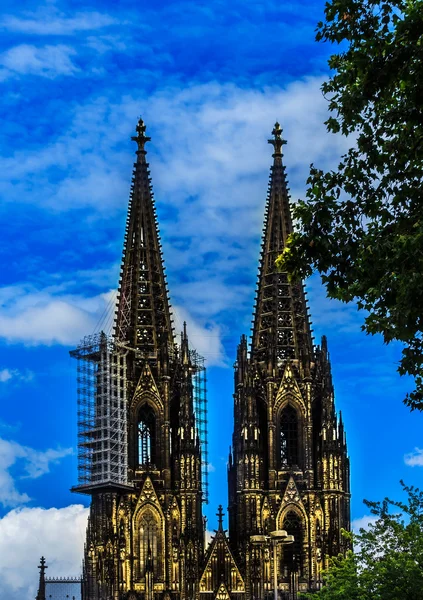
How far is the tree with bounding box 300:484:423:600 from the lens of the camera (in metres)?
69.9

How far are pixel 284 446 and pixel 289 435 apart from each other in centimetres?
Answer: 91

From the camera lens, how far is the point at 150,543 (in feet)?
355

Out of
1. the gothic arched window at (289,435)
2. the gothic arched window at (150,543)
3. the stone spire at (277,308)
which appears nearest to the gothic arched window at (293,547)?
the gothic arched window at (289,435)

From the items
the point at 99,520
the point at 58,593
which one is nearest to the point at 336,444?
the point at 99,520

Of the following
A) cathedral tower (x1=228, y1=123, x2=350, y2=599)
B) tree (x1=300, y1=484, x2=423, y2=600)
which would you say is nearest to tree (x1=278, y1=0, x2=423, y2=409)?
tree (x1=300, y1=484, x2=423, y2=600)

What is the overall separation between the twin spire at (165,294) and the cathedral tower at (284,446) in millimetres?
102

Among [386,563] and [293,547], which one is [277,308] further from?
[386,563]

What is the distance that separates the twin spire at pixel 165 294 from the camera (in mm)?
112000

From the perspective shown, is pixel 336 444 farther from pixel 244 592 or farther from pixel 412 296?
pixel 412 296

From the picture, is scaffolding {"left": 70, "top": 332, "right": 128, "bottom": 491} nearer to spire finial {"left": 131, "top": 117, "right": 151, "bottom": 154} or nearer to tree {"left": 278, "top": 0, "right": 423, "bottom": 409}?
spire finial {"left": 131, "top": 117, "right": 151, "bottom": 154}

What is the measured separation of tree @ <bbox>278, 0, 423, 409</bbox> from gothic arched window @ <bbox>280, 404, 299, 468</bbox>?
73.2 meters

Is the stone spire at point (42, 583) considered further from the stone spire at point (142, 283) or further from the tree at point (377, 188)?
the tree at point (377, 188)

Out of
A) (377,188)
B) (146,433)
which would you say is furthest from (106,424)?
(377,188)

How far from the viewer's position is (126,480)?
10869 centimetres
